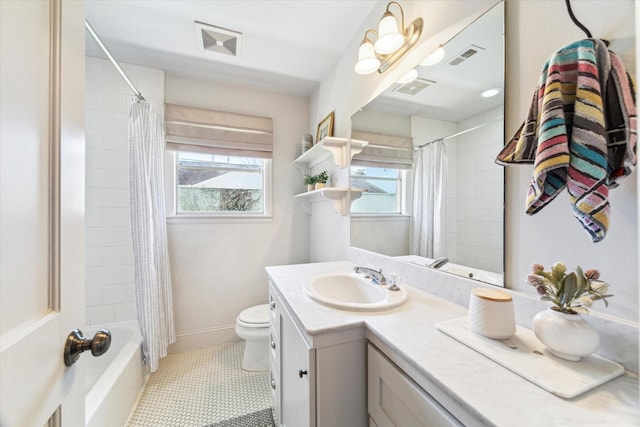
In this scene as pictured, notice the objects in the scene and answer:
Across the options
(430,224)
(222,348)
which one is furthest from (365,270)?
(222,348)

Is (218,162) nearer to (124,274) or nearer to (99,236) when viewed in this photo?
(99,236)

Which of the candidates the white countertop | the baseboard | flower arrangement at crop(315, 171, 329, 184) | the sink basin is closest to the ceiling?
flower arrangement at crop(315, 171, 329, 184)

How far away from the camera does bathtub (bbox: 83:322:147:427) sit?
1168 mm

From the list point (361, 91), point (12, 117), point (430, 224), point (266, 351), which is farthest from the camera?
point (266, 351)

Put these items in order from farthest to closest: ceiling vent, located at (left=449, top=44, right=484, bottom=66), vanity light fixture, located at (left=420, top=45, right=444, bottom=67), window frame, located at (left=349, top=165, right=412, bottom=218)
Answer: window frame, located at (left=349, top=165, right=412, bottom=218) → vanity light fixture, located at (left=420, top=45, right=444, bottom=67) → ceiling vent, located at (left=449, top=44, right=484, bottom=66)

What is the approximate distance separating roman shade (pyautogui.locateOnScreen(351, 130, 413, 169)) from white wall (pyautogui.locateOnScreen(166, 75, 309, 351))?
3.22ft

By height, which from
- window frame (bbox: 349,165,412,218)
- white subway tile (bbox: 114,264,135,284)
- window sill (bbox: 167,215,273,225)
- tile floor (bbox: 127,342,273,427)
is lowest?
tile floor (bbox: 127,342,273,427)

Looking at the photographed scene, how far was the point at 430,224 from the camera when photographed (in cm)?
115

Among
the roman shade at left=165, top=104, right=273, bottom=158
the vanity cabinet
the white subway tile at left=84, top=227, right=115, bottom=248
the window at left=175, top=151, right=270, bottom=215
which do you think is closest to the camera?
the vanity cabinet

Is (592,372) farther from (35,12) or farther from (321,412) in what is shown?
(35,12)

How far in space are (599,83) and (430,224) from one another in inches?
27.7

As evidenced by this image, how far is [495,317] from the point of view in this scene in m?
0.66

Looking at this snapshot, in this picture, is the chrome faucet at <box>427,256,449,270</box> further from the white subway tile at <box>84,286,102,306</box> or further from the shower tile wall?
the white subway tile at <box>84,286,102,306</box>

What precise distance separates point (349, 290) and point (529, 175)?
937mm
